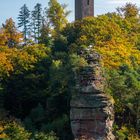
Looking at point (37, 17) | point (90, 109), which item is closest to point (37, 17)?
point (37, 17)

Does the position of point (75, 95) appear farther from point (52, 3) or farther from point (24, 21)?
point (24, 21)

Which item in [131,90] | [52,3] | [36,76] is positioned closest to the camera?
[131,90]

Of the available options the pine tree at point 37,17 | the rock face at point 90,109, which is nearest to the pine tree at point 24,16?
the pine tree at point 37,17

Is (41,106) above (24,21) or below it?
below

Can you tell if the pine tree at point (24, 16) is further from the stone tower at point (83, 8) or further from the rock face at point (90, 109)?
the rock face at point (90, 109)

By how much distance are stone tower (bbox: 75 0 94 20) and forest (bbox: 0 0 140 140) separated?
3789 mm

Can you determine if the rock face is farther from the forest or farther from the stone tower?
the stone tower

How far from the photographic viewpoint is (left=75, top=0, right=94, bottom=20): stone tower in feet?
207

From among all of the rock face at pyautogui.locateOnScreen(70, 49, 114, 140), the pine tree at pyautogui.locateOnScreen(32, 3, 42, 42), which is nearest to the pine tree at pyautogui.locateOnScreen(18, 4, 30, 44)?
the pine tree at pyautogui.locateOnScreen(32, 3, 42, 42)

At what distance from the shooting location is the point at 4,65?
1864 inches

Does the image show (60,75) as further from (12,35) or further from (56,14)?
(56,14)

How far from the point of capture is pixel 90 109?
35.2 meters

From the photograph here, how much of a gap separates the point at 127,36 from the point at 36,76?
9.18 metres

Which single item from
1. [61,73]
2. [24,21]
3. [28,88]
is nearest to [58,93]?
[61,73]
